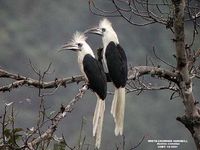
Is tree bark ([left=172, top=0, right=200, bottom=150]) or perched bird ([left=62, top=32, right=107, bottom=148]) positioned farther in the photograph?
tree bark ([left=172, top=0, right=200, bottom=150])

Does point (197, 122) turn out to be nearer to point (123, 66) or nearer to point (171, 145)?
point (123, 66)

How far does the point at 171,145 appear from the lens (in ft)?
12.4

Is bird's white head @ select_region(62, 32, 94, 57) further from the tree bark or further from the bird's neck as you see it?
the tree bark

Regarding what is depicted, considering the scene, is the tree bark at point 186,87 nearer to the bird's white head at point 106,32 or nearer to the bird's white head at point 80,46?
the bird's white head at point 106,32

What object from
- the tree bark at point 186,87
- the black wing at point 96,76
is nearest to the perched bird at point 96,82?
the black wing at point 96,76

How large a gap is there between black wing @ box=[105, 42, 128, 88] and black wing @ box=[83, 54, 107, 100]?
49 millimetres

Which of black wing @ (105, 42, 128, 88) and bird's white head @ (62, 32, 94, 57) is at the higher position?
bird's white head @ (62, 32, 94, 57)

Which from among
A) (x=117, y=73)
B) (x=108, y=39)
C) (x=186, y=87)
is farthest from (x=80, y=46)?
(x=186, y=87)

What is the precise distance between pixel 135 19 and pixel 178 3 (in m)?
1.43

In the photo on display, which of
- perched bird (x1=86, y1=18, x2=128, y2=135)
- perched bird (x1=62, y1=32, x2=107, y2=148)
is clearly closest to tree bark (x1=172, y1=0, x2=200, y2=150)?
perched bird (x1=86, y1=18, x2=128, y2=135)

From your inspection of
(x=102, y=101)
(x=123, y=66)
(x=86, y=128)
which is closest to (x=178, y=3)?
(x=123, y=66)

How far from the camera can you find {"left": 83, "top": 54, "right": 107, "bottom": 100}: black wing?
246 cm

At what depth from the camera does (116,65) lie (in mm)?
2520

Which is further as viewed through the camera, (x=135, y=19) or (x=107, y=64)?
(x=135, y=19)
